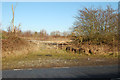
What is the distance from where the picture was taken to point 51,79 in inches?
343

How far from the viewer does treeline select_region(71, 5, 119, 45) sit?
22.2m

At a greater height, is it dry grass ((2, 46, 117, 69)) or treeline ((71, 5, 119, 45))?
treeline ((71, 5, 119, 45))

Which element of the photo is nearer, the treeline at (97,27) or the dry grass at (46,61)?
the dry grass at (46,61)

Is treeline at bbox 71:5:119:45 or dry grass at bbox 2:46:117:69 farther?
treeline at bbox 71:5:119:45

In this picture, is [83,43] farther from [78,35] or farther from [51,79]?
[51,79]

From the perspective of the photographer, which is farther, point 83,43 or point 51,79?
point 83,43

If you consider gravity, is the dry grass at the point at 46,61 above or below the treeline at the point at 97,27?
below

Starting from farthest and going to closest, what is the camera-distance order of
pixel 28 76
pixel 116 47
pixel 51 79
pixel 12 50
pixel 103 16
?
pixel 103 16
pixel 116 47
pixel 12 50
pixel 28 76
pixel 51 79

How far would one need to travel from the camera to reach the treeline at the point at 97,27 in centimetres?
2222

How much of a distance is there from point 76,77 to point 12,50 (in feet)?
33.8

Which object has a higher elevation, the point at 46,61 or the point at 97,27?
the point at 97,27

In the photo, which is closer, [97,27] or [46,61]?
[46,61]

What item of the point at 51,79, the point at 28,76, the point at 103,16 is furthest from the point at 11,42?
the point at 103,16

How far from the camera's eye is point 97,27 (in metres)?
23.0
